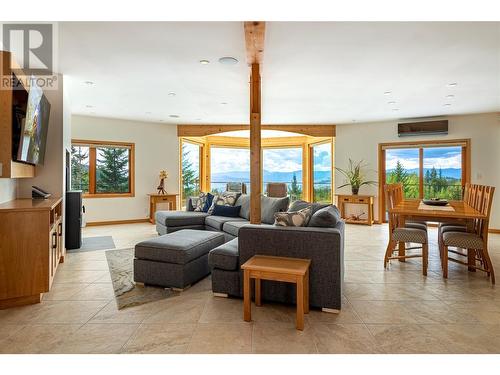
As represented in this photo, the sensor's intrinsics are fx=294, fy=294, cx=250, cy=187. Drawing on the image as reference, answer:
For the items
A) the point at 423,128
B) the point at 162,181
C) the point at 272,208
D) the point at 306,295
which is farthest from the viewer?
the point at 162,181

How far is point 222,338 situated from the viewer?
6.88 feet

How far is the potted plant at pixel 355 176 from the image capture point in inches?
284

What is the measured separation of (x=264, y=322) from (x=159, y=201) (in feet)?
17.7

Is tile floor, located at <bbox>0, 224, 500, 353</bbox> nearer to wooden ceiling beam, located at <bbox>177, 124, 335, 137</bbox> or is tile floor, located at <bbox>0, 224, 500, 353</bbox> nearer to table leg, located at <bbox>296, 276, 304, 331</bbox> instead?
table leg, located at <bbox>296, 276, 304, 331</bbox>

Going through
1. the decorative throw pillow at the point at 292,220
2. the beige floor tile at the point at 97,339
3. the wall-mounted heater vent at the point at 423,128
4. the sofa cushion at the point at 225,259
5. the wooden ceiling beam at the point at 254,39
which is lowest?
the beige floor tile at the point at 97,339

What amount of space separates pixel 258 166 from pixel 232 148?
5847mm

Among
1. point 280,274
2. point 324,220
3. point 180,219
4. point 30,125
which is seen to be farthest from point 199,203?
A: point 280,274

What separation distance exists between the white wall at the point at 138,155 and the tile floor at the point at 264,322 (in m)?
3.86

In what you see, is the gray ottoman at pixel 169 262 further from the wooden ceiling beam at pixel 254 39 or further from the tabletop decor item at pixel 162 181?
the tabletop decor item at pixel 162 181

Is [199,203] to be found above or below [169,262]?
above

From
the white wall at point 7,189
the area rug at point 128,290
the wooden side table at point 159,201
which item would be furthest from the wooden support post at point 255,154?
the wooden side table at point 159,201

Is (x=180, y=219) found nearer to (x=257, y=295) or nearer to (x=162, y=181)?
(x=162, y=181)

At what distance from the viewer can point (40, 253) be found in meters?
2.71

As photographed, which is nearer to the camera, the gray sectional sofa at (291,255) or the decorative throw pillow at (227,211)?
the gray sectional sofa at (291,255)
